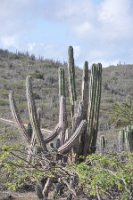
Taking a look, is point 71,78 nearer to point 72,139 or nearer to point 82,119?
point 82,119

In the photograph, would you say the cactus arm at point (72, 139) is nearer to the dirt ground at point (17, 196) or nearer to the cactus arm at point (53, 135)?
the cactus arm at point (53, 135)

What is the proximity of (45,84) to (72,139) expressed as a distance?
25.4m

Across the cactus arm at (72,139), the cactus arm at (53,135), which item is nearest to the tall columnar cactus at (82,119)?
the cactus arm at (53,135)

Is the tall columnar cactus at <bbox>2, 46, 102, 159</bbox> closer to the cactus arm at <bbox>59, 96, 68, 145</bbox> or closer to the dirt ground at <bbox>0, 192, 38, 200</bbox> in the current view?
the cactus arm at <bbox>59, 96, 68, 145</bbox>

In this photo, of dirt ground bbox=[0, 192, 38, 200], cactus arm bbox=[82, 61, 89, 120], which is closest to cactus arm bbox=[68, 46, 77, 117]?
cactus arm bbox=[82, 61, 89, 120]

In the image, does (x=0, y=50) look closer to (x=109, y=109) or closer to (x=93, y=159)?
(x=109, y=109)

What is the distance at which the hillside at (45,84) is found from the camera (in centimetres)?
2559

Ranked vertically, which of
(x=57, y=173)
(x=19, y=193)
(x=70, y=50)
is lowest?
(x=19, y=193)

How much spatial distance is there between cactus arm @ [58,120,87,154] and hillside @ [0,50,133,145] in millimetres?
11117

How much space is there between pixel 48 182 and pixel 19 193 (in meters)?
2.69

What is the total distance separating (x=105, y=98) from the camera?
32.6 metres

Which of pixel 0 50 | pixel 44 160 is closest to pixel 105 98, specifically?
pixel 0 50

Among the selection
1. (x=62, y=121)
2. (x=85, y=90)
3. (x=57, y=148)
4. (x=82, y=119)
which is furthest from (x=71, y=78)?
(x=57, y=148)

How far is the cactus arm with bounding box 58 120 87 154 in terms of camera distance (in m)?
9.05
